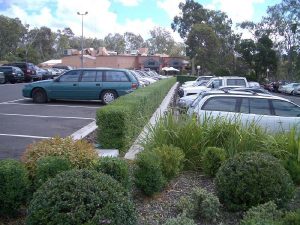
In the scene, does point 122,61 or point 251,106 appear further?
point 122,61

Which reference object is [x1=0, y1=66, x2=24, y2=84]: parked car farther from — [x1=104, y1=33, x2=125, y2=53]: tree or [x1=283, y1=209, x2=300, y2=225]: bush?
[x1=104, y1=33, x2=125, y2=53]: tree

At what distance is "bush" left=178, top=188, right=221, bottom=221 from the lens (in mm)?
4758

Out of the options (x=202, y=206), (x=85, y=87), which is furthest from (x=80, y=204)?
(x=85, y=87)

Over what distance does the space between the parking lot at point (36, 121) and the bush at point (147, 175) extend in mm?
3353

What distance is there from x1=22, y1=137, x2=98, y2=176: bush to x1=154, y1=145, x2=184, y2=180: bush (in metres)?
1.17

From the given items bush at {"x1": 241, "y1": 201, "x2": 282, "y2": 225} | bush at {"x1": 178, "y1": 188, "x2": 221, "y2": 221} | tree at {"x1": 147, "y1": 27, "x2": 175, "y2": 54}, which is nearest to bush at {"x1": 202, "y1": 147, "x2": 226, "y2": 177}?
bush at {"x1": 178, "y1": 188, "x2": 221, "y2": 221}

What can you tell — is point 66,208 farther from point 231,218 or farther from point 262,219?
point 231,218

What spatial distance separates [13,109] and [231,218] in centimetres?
1223

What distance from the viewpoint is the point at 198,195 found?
15.9ft

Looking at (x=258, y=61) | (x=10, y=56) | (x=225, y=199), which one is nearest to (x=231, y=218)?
(x=225, y=199)

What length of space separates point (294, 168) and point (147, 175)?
2328mm

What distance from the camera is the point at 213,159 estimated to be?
6230 mm

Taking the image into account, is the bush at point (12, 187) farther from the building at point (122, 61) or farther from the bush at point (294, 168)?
the building at point (122, 61)

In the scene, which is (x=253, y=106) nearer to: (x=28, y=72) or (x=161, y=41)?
(x=28, y=72)
